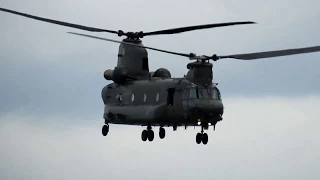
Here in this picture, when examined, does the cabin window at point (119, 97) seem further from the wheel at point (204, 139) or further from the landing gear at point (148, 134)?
the wheel at point (204, 139)

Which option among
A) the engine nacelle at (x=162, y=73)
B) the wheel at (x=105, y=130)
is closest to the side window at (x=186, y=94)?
the engine nacelle at (x=162, y=73)

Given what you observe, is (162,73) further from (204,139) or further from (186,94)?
(204,139)

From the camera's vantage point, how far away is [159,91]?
82.2 metres

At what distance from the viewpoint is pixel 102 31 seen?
284ft

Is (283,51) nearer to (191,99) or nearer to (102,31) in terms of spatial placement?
(191,99)

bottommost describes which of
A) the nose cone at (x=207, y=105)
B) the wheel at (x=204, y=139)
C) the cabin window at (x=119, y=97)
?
the wheel at (x=204, y=139)

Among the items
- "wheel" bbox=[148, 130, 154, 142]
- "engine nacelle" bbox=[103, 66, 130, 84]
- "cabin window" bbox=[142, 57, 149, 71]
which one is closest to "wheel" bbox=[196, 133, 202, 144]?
"wheel" bbox=[148, 130, 154, 142]

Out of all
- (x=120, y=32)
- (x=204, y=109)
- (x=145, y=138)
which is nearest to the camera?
(x=204, y=109)

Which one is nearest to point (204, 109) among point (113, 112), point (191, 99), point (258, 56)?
point (191, 99)

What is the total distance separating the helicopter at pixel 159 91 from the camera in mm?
79125

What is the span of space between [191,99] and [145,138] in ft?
23.1

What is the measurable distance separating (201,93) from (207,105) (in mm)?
1202

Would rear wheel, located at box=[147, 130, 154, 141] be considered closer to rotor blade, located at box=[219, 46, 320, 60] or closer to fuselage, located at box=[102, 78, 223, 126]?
fuselage, located at box=[102, 78, 223, 126]

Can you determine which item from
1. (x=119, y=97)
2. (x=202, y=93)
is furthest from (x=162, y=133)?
(x=202, y=93)
